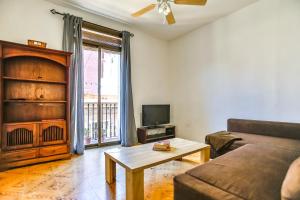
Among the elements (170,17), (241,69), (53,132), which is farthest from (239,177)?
(53,132)

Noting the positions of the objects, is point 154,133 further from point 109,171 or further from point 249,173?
point 249,173

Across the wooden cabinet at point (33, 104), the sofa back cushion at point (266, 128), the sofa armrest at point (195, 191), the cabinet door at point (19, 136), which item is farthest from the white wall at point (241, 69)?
the cabinet door at point (19, 136)

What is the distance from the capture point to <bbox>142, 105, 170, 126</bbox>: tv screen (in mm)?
4156

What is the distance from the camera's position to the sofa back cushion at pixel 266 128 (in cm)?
258

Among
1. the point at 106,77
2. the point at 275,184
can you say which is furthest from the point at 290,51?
the point at 106,77

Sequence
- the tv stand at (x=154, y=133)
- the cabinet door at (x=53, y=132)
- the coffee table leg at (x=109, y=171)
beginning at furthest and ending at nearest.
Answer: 1. the tv stand at (x=154, y=133)
2. the cabinet door at (x=53, y=132)
3. the coffee table leg at (x=109, y=171)

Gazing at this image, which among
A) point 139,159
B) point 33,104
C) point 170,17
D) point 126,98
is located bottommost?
point 139,159

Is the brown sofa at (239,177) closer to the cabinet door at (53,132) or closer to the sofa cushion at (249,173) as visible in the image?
the sofa cushion at (249,173)

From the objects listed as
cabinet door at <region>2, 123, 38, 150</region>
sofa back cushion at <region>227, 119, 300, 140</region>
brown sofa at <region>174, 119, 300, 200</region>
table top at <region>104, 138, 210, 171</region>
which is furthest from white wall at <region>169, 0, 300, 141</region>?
cabinet door at <region>2, 123, 38, 150</region>

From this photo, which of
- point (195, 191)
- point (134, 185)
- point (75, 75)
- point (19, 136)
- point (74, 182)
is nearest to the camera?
point (195, 191)

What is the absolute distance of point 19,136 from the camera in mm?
2543

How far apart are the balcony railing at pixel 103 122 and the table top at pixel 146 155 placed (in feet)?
6.17

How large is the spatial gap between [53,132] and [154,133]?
2295 mm

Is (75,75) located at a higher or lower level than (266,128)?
higher
